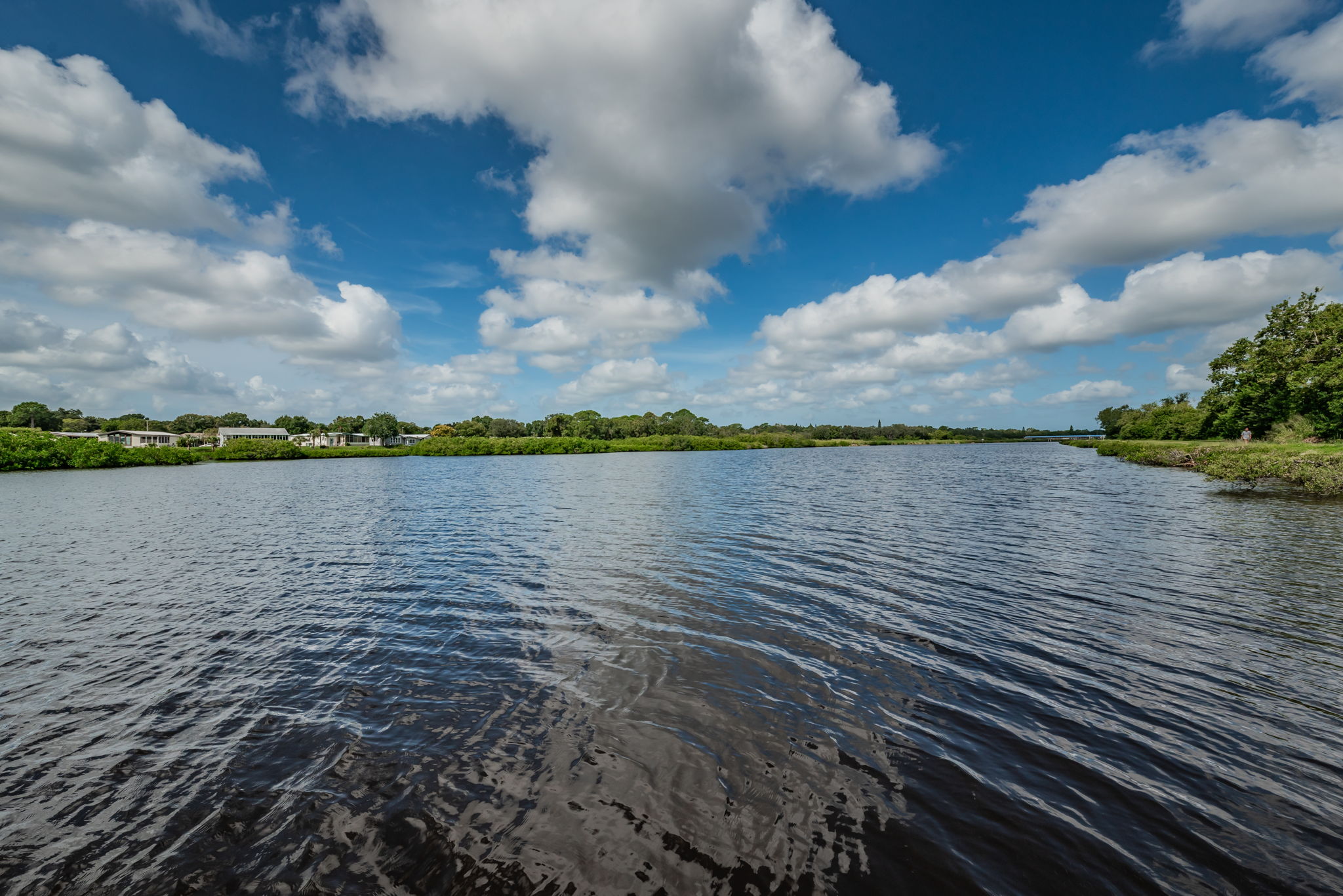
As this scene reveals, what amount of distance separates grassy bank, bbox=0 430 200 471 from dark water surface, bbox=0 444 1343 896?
384ft

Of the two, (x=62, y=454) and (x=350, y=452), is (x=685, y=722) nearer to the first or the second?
(x=62, y=454)

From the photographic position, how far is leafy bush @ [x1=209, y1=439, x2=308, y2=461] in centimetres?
15000

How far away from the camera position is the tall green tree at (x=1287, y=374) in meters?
55.7

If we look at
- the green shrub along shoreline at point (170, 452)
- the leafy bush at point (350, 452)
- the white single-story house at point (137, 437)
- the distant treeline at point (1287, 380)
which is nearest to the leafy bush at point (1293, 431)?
the distant treeline at point (1287, 380)

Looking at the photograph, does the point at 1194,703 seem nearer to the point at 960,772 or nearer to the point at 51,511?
the point at 960,772

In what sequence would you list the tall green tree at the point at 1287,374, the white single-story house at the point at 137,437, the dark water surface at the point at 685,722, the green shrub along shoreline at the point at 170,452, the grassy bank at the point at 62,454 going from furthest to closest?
the white single-story house at the point at 137,437, the green shrub along shoreline at the point at 170,452, the grassy bank at the point at 62,454, the tall green tree at the point at 1287,374, the dark water surface at the point at 685,722

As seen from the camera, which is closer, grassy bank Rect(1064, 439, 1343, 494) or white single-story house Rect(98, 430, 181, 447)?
grassy bank Rect(1064, 439, 1343, 494)

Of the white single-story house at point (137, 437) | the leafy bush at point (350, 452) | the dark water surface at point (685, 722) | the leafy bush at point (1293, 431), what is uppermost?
the white single-story house at point (137, 437)

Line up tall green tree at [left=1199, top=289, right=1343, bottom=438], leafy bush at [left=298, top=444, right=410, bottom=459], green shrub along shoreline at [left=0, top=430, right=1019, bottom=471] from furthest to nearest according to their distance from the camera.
Answer: leafy bush at [left=298, top=444, right=410, bottom=459] < green shrub along shoreline at [left=0, top=430, right=1019, bottom=471] < tall green tree at [left=1199, top=289, right=1343, bottom=438]

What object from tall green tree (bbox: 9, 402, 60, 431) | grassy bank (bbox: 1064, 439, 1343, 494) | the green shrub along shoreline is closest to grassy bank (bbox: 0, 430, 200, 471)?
the green shrub along shoreline

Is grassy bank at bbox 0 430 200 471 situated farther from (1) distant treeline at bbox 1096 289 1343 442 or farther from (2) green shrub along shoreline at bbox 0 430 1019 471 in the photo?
(1) distant treeline at bbox 1096 289 1343 442

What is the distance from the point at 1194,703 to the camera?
9.62 metres

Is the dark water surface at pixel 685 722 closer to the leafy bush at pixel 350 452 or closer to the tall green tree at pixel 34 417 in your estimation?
the leafy bush at pixel 350 452

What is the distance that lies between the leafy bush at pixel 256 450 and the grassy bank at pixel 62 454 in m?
29.3
